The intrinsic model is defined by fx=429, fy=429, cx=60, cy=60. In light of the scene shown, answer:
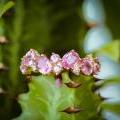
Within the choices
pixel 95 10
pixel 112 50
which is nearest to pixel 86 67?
pixel 112 50

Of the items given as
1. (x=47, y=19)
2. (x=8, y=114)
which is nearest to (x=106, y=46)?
(x=47, y=19)

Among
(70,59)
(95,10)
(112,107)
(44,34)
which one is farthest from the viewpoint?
(95,10)

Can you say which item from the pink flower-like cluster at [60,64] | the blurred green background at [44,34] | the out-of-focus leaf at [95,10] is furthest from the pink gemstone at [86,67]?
the out-of-focus leaf at [95,10]

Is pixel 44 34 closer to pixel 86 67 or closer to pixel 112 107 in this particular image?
pixel 112 107

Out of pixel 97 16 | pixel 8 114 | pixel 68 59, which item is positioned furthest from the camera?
pixel 97 16

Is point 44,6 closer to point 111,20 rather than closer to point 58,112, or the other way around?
point 111,20

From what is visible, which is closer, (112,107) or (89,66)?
(89,66)

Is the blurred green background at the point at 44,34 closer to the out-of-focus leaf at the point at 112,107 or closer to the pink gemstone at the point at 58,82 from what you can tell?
the out-of-focus leaf at the point at 112,107

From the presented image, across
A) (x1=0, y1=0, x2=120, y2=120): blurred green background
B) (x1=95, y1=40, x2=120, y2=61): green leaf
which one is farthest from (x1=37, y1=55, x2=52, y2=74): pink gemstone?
(x1=95, y1=40, x2=120, y2=61): green leaf
